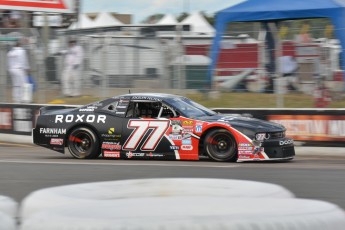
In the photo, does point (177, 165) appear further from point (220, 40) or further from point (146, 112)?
point (220, 40)

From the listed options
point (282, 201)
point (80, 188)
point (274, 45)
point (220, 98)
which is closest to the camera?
point (282, 201)

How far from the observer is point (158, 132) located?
1141cm

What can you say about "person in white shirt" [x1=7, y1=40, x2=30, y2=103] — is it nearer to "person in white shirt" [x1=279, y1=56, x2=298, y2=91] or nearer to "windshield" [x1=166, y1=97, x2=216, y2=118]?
"windshield" [x1=166, y1=97, x2=216, y2=118]

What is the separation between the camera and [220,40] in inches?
668

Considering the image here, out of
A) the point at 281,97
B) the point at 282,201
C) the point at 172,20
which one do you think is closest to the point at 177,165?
the point at 281,97

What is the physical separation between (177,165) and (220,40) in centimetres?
699

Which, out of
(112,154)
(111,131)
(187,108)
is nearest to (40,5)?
(111,131)

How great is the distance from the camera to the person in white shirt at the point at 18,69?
1692 centimetres

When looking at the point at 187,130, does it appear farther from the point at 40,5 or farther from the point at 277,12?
the point at 40,5

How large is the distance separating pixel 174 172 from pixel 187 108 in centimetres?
223

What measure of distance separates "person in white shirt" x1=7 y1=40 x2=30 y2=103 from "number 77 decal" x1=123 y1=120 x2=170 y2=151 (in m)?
6.06

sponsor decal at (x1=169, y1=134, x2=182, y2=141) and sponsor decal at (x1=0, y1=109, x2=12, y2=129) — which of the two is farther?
sponsor decal at (x1=0, y1=109, x2=12, y2=129)

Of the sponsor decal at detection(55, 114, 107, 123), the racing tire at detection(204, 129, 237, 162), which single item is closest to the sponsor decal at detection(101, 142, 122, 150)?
the sponsor decal at detection(55, 114, 107, 123)

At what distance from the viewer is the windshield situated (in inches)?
453
